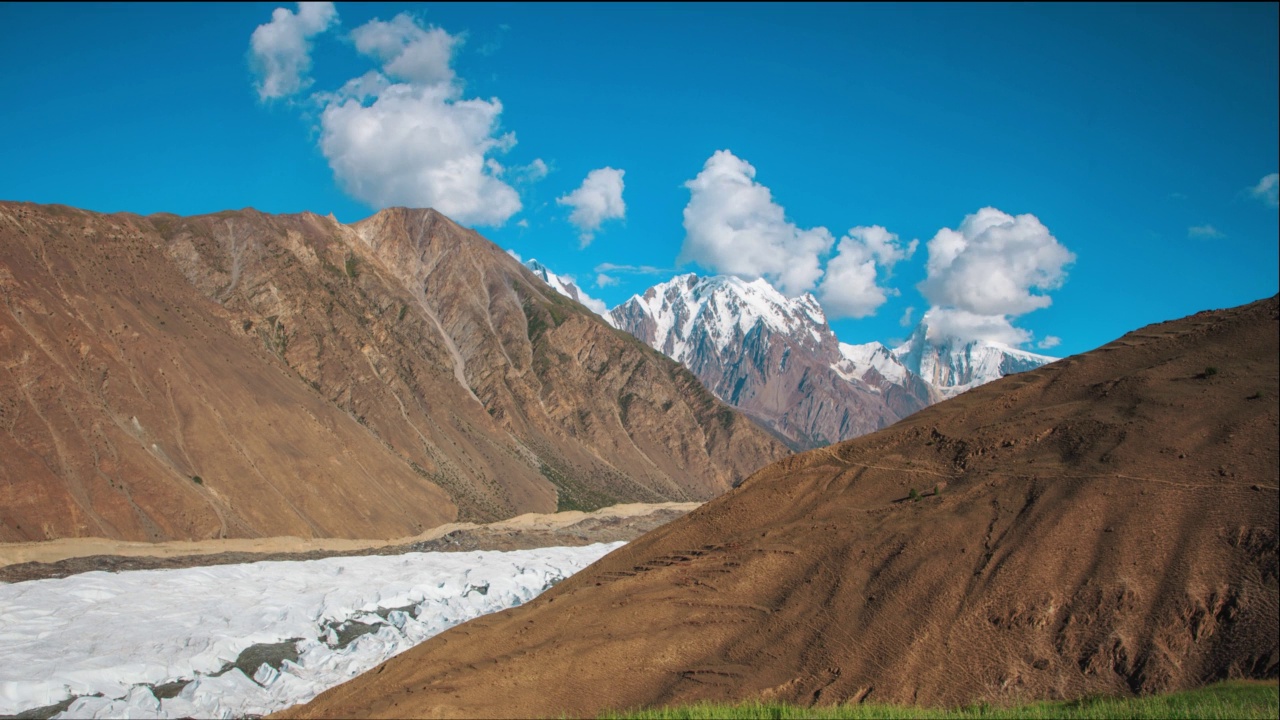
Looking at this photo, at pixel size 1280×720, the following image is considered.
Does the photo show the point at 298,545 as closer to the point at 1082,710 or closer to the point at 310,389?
the point at 310,389

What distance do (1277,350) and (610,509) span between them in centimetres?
9541

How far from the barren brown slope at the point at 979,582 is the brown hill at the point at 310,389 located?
47467 millimetres

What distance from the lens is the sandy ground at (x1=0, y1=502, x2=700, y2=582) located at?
163 ft

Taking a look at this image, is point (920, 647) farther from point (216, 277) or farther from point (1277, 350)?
point (216, 277)

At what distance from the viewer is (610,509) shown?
112 m

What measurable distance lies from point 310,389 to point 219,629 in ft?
204

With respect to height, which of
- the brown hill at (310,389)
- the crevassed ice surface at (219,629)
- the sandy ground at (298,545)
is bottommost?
the crevassed ice surface at (219,629)

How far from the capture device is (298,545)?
65.9m

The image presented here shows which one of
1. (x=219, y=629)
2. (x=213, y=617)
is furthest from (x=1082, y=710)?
(x=213, y=617)

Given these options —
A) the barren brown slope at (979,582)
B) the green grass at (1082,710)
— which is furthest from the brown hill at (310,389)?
the green grass at (1082,710)

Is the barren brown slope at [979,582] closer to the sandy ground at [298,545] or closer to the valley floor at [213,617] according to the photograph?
the valley floor at [213,617]

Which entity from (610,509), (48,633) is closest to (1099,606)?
(48,633)

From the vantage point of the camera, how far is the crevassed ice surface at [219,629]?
30000 mm

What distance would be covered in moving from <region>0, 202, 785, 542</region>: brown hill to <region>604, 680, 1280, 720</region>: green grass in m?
52.9
